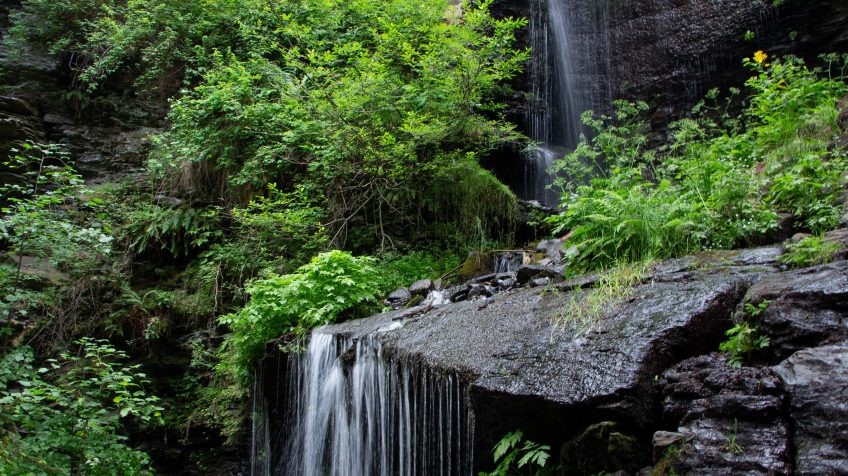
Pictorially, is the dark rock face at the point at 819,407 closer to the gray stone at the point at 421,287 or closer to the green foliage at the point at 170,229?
the gray stone at the point at 421,287

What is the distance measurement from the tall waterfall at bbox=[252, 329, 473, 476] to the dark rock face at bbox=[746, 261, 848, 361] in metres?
1.98

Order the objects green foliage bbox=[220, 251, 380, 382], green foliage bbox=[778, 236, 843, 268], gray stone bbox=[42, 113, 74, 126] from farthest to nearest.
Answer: gray stone bbox=[42, 113, 74, 126] → green foliage bbox=[220, 251, 380, 382] → green foliage bbox=[778, 236, 843, 268]

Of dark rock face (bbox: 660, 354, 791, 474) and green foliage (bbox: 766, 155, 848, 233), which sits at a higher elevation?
green foliage (bbox: 766, 155, 848, 233)

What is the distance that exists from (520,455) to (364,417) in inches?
80.9

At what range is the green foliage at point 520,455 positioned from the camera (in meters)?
3.16

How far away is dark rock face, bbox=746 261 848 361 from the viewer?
280 centimetres

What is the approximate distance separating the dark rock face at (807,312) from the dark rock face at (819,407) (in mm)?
170

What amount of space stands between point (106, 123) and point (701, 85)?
14139mm

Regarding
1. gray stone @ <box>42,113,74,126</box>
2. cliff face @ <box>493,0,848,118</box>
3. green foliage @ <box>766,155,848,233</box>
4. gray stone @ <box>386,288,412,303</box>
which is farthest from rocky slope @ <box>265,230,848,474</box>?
gray stone @ <box>42,113,74,126</box>

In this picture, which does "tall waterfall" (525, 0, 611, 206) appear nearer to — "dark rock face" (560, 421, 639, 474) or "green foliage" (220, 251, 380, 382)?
"green foliage" (220, 251, 380, 382)

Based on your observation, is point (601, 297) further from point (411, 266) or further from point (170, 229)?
point (170, 229)

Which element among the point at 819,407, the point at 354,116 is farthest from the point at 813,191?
the point at 354,116

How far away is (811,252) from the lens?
11.8 feet

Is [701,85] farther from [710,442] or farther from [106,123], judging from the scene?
[106,123]
